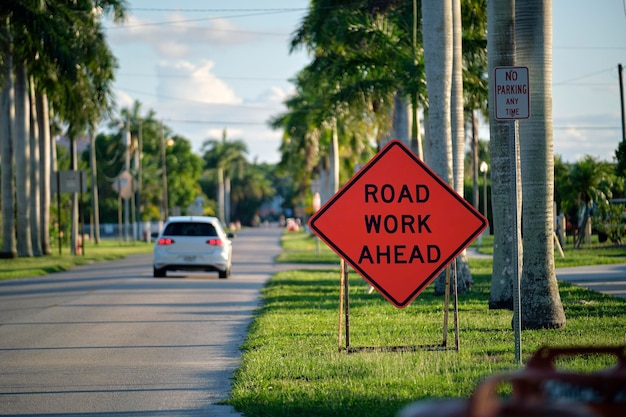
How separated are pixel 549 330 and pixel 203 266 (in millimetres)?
15418

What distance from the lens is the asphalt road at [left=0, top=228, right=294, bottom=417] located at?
31.6 feet

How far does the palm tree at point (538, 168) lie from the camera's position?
13.9 metres

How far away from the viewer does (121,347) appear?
13711 mm

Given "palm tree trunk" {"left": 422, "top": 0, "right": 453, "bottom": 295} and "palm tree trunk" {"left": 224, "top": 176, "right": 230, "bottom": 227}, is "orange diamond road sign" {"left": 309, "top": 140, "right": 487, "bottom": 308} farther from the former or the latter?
"palm tree trunk" {"left": 224, "top": 176, "right": 230, "bottom": 227}

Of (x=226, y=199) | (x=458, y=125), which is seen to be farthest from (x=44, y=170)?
(x=226, y=199)

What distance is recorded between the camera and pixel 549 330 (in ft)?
45.2

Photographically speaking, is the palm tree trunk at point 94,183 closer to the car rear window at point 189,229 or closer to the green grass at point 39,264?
the green grass at point 39,264

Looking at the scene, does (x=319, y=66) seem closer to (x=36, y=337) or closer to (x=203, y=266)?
(x=203, y=266)

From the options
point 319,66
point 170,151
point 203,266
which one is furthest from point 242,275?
point 170,151

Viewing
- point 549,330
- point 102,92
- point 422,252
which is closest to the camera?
point 422,252

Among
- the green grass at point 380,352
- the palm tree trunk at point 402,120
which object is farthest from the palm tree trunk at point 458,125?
the palm tree trunk at point 402,120

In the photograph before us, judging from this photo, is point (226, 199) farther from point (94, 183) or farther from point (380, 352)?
point (380, 352)

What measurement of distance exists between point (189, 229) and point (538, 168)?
16.1 m

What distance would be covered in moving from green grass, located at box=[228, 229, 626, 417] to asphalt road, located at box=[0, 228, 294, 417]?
0.43 metres
